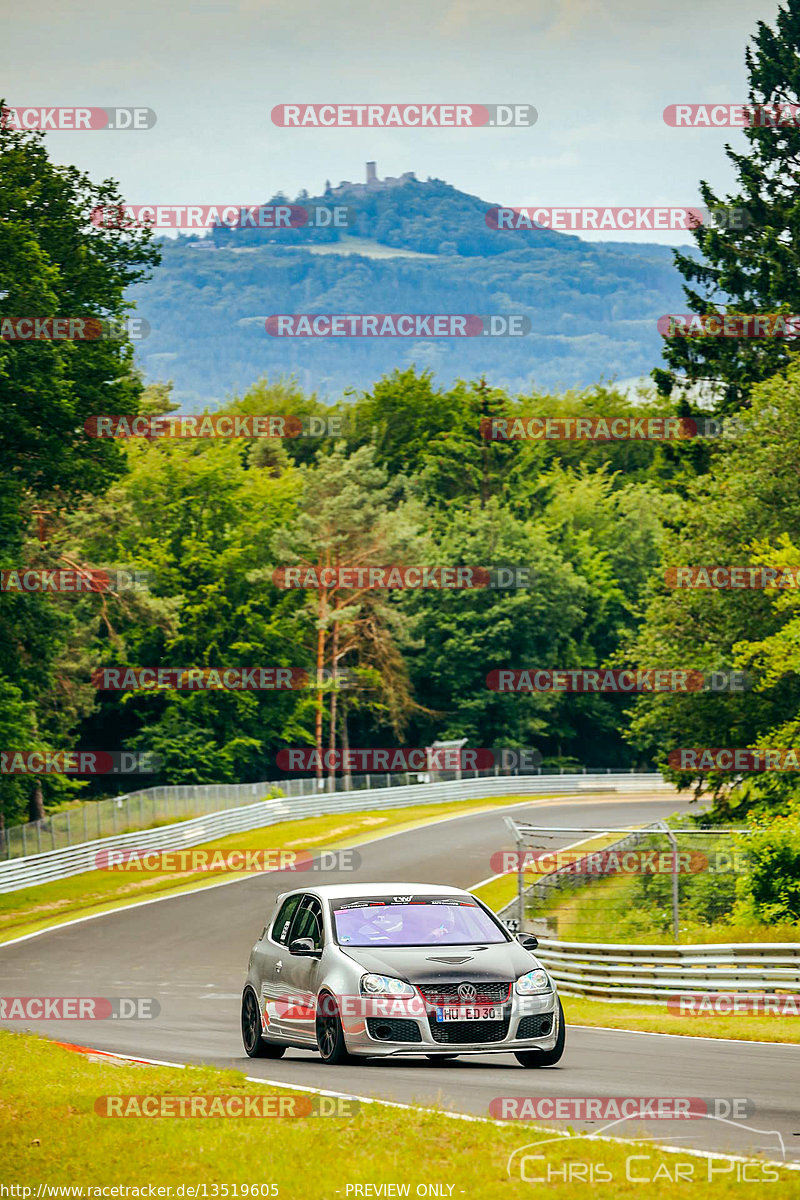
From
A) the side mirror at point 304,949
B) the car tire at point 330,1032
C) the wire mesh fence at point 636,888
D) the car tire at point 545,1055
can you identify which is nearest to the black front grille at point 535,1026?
the car tire at point 545,1055

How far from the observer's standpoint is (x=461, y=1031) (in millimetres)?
12039

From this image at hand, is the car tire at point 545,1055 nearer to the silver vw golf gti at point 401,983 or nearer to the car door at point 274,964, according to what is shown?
the silver vw golf gti at point 401,983

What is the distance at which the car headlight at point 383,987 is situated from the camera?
12062mm

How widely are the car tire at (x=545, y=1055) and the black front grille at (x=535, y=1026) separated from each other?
6.6 inches

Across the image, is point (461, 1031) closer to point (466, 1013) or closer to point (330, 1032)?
point (466, 1013)

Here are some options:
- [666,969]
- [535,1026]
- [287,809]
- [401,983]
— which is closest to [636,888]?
[666,969]

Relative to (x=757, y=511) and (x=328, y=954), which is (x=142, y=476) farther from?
(x=328, y=954)

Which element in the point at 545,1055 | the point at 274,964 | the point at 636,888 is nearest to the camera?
the point at 545,1055

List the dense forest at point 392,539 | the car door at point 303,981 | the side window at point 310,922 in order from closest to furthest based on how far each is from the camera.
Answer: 1. the car door at point 303,981
2. the side window at point 310,922
3. the dense forest at point 392,539

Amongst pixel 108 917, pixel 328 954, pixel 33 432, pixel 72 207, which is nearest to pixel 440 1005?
pixel 328 954

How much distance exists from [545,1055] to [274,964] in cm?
271

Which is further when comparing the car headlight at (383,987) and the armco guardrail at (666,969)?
the armco guardrail at (666,969)

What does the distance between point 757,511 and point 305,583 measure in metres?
39.5

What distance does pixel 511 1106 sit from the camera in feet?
32.3
